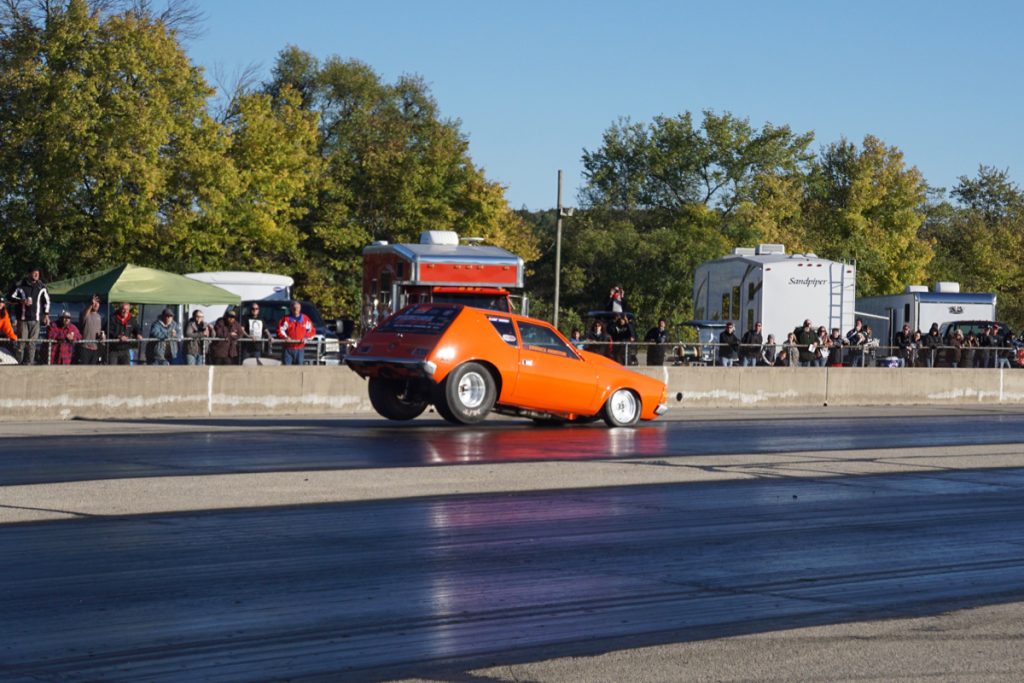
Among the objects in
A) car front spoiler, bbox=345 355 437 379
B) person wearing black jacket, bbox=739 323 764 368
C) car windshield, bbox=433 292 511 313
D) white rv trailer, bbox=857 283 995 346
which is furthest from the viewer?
white rv trailer, bbox=857 283 995 346

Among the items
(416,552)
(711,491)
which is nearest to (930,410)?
(711,491)

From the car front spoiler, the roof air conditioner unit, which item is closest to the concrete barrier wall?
the car front spoiler

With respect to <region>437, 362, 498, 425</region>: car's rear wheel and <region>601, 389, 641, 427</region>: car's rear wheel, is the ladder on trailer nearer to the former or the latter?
<region>601, 389, 641, 427</region>: car's rear wheel

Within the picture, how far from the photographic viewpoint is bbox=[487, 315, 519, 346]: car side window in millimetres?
19844

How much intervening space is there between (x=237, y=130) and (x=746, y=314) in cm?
2541

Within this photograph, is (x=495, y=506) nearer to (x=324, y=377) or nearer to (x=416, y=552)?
(x=416, y=552)

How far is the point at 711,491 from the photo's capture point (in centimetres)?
1343

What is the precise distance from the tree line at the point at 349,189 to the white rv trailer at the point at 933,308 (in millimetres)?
16890

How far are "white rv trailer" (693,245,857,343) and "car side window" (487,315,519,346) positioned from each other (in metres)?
16.5

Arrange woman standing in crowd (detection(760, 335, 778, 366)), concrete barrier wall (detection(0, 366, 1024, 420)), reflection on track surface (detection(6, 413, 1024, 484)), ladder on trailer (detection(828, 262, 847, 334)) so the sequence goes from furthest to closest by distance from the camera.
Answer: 1. ladder on trailer (detection(828, 262, 847, 334))
2. woman standing in crowd (detection(760, 335, 778, 366))
3. concrete barrier wall (detection(0, 366, 1024, 420))
4. reflection on track surface (detection(6, 413, 1024, 484))

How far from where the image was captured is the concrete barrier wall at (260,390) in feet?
68.6

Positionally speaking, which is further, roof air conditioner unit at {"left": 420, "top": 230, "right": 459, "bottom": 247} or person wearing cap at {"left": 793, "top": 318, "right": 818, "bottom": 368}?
roof air conditioner unit at {"left": 420, "top": 230, "right": 459, "bottom": 247}

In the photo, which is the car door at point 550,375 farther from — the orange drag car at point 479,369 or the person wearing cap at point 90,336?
the person wearing cap at point 90,336

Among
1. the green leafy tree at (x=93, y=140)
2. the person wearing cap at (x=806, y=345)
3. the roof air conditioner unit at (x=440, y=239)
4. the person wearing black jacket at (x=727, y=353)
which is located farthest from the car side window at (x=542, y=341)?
the green leafy tree at (x=93, y=140)
